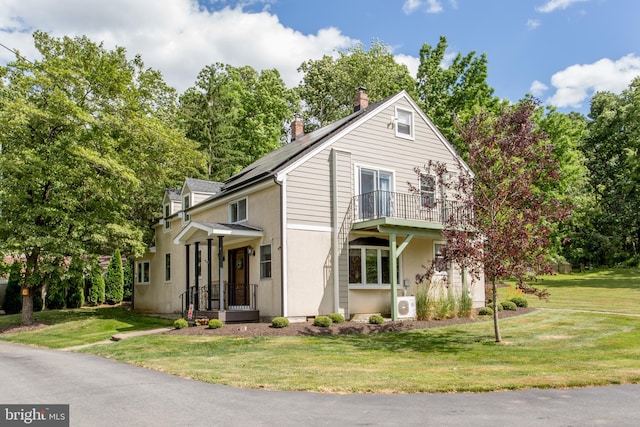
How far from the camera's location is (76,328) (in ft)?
70.0

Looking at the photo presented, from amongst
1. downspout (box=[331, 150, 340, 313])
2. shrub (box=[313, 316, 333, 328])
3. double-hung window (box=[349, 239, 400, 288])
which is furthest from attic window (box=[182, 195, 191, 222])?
shrub (box=[313, 316, 333, 328])

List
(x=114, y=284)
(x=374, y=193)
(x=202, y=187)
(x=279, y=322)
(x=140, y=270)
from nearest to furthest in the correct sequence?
(x=279, y=322) < (x=374, y=193) < (x=202, y=187) < (x=140, y=270) < (x=114, y=284)

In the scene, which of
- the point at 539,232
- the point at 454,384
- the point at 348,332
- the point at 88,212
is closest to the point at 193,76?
the point at 88,212

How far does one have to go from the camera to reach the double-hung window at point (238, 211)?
20692mm

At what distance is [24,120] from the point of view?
21406 millimetres

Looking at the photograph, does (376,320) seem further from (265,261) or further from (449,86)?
(449,86)

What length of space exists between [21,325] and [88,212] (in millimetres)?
5536

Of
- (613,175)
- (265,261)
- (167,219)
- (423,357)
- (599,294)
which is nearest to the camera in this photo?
(423,357)

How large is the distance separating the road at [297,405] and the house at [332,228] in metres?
8.92

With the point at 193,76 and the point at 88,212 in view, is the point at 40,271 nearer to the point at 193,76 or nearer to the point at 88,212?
the point at 88,212

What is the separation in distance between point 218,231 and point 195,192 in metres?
7.38

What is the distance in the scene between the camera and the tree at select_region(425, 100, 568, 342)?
13.1 metres

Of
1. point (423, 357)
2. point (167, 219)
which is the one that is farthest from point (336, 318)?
point (167, 219)

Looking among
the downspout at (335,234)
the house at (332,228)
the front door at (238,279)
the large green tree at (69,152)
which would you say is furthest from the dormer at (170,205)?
the downspout at (335,234)
